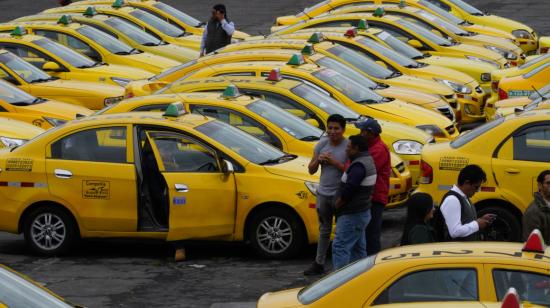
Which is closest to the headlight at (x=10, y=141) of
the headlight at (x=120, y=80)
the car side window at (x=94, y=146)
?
the car side window at (x=94, y=146)

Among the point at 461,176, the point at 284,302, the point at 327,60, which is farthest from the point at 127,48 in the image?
the point at 284,302

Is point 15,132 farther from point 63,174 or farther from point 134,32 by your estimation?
point 134,32

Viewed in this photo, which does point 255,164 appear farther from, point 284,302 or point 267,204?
point 284,302

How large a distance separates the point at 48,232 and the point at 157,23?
580 inches

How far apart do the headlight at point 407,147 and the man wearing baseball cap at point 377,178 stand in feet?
11.0

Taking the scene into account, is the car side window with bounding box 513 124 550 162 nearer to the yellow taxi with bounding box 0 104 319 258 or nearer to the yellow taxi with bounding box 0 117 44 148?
the yellow taxi with bounding box 0 104 319 258

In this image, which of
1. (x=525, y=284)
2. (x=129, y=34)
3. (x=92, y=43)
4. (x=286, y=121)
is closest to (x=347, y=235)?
(x=286, y=121)

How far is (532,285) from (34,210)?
699cm

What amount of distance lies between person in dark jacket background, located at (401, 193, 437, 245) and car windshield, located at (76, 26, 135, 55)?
1462 centimetres

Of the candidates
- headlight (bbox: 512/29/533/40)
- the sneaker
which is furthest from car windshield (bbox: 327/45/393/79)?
headlight (bbox: 512/29/533/40)

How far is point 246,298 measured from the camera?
41.2ft

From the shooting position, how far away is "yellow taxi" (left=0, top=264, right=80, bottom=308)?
7.77 m

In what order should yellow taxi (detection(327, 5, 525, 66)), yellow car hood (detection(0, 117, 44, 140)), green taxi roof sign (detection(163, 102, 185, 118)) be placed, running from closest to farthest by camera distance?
green taxi roof sign (detection(163, 102, 185, 118)), yellow car hood (detection(0, 117, 44, 140)), yellow taxi (detection(327, 5, 525, 66))

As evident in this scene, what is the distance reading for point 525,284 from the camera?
27.8ft
